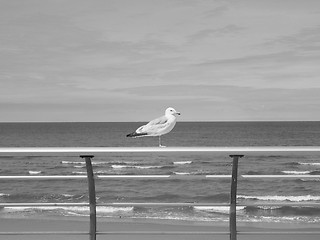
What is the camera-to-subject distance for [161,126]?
435 centimetres

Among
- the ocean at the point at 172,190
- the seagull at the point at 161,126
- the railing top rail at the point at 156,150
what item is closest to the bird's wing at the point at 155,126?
the seagull at the point at 161,126

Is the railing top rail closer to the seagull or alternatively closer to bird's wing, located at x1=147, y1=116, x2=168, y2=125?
the seagull

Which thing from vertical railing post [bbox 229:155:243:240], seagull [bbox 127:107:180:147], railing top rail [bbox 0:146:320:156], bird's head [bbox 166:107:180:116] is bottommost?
vertical railing post [bbox 229:155:243:240]

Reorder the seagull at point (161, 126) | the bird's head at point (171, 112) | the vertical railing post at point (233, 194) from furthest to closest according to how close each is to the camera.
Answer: the bird's head at point (171, 112)
the seagull at point (161, 126)
the vertical railing post at point (233, 194)

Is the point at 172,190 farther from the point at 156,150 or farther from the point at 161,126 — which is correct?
the point at 156,150

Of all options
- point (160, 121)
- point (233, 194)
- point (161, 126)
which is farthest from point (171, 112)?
point (233, 194)

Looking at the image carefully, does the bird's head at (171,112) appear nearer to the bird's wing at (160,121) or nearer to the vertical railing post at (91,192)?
the bird's wing at (160,121)

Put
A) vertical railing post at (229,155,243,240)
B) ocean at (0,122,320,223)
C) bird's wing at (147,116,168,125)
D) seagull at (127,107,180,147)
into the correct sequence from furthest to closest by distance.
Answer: ocean at (0,122,320,223) < bird's wing at (147,116,168,125) < seagull at (127,107,180,147) < vertical railing post at (229,155,243,240)

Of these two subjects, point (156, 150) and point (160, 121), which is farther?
point (160, 121)

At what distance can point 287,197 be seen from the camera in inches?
773

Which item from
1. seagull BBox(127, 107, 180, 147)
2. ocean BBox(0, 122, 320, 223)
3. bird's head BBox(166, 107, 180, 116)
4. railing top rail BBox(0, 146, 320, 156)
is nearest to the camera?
railing top rail BBox(0, 146, 320, 156)

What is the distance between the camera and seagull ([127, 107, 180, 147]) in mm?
4312

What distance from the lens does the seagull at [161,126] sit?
431cm

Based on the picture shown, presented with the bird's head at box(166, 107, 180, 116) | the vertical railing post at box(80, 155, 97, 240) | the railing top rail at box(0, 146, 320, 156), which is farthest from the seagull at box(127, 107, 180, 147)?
the railing top rail at box(0, 146, 320, 156)
